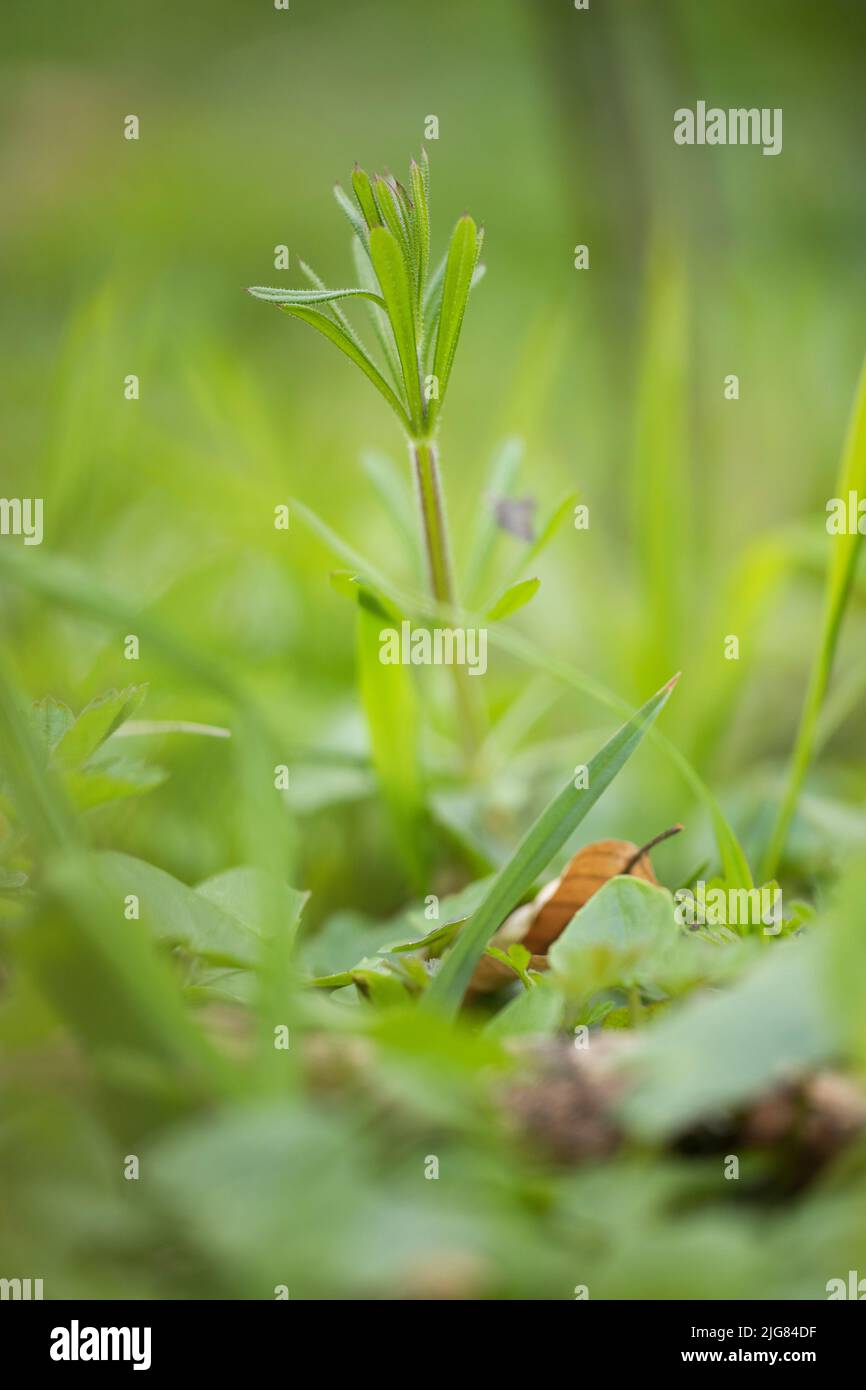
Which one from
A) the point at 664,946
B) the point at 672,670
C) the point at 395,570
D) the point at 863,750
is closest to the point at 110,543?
the point at 395,570

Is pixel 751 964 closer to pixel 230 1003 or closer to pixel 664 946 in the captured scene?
pixel 664 946

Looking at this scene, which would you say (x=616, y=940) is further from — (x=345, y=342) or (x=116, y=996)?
(x=345, y=342)

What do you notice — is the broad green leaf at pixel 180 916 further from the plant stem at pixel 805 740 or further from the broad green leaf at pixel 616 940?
the plant stem at pixel 805 740

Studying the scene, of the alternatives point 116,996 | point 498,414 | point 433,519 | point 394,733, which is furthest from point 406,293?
point 498,414

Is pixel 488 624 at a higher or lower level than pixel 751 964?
higher

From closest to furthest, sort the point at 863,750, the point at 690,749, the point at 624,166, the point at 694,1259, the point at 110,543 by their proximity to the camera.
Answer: the point at 694,1259
the point at 690,749
the point at 863,750
the point at 110,543
the point at 624,166

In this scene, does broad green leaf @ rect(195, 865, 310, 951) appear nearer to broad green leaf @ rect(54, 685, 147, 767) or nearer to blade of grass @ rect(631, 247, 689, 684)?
broad green leaf @ rect(54, 685, 147, 767)

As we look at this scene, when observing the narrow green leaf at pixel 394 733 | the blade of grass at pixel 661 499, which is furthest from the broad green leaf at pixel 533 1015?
the blade of grass at pixel 661 499
